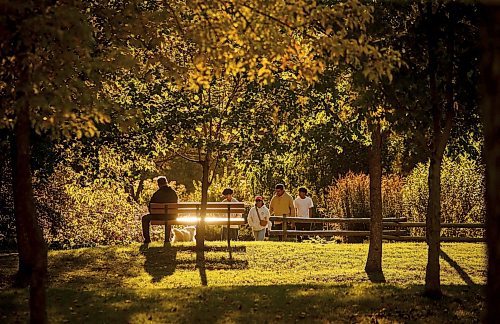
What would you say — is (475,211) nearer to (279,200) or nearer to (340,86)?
(279,200)

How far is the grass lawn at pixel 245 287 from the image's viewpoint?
995 centimetres

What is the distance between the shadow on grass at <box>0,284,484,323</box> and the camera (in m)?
9.77

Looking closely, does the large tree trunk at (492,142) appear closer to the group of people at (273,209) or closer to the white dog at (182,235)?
the group of people at (273,209)

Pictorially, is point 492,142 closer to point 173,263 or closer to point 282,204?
point 173,263

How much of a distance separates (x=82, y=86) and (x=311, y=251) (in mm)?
10604

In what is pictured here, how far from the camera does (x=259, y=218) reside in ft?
77.0

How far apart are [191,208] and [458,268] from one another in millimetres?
6241

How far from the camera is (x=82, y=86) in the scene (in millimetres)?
10000

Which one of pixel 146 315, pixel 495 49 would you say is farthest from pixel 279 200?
pixel 495 49

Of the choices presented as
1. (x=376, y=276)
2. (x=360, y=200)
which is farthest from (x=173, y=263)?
(x=360, y=200)

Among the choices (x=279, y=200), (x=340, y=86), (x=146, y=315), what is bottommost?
(x=146, y=315)

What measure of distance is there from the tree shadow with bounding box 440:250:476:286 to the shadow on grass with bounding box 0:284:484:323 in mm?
2762

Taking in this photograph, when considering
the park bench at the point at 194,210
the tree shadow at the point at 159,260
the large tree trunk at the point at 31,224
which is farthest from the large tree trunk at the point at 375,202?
the large tree trunk at the point at 31,224

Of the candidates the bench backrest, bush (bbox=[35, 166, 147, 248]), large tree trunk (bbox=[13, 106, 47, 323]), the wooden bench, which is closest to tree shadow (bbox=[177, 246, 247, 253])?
the bench backrest
